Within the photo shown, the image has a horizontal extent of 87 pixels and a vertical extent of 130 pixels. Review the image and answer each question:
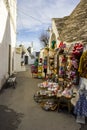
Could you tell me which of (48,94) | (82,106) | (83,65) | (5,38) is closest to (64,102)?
(48,94)

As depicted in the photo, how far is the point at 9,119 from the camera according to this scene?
7516 mm

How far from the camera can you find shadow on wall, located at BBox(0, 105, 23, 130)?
681 cm

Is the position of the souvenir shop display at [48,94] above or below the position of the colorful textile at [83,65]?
below

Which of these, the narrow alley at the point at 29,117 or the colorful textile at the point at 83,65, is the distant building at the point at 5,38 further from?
the colorful textile at the point at 83,65

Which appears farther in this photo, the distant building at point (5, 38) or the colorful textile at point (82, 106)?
the distant building at point (5, 38)

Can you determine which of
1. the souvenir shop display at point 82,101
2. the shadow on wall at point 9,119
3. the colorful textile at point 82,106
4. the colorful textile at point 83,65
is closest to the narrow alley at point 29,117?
the shadow on wall at point 9,119

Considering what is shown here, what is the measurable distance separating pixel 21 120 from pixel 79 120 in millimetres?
1833

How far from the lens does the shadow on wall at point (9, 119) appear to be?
22.3ft

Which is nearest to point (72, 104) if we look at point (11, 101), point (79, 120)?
point (79, 120)

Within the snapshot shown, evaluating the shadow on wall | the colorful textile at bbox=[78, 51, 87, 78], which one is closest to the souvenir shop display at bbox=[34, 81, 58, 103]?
the shadow on wall

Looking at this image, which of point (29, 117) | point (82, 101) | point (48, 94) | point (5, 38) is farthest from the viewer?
point (5, 38)

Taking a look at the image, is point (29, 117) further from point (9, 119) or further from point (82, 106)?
point (82, 106)

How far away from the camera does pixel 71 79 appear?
8.66 m

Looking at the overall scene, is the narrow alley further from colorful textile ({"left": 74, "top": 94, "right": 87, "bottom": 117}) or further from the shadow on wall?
colorful textile ({"left": 74, "top": 94, "right": 87, "bottom": 117})
